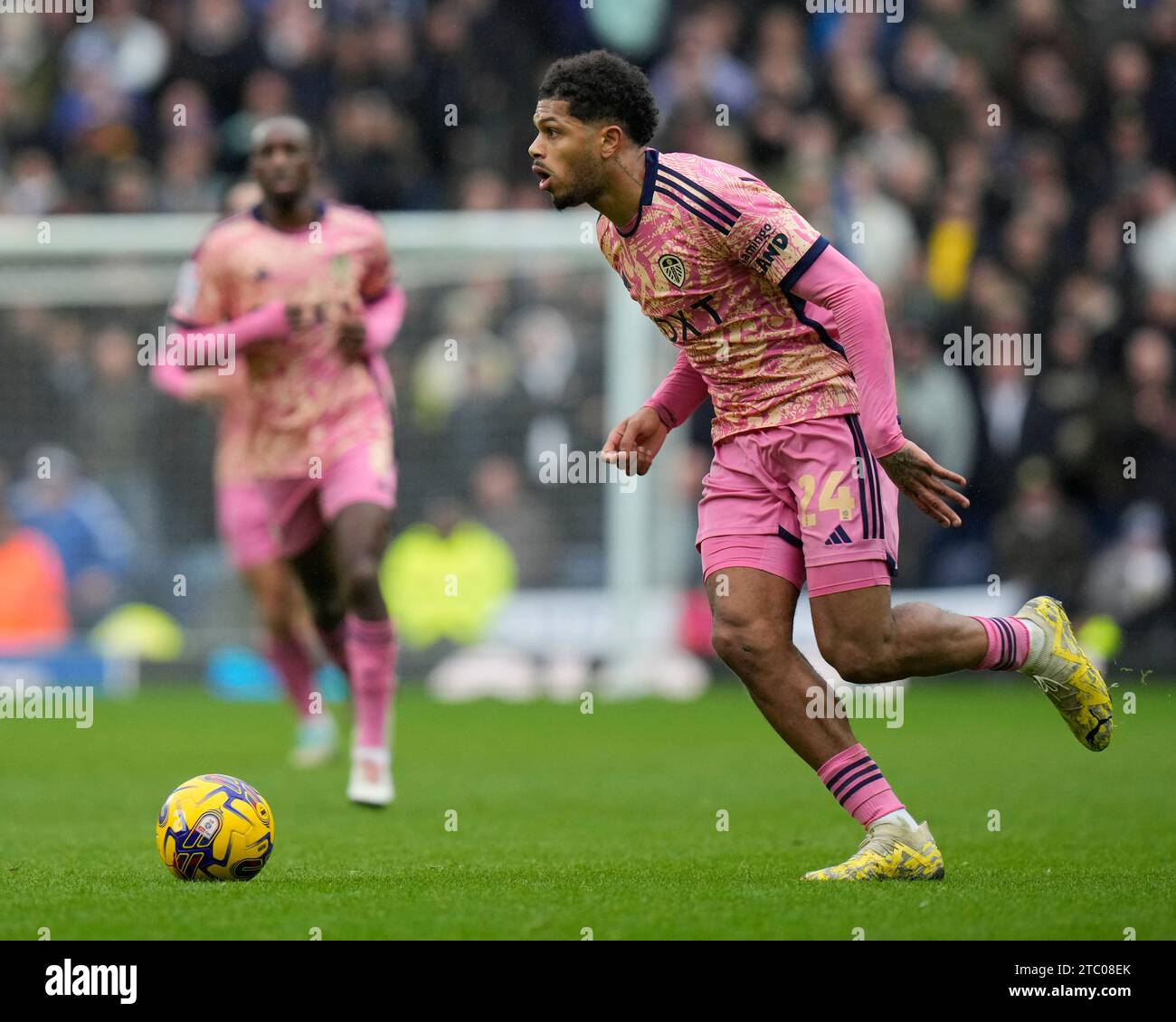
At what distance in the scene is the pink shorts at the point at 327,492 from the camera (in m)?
9.18

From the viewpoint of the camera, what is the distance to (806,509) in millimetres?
6133

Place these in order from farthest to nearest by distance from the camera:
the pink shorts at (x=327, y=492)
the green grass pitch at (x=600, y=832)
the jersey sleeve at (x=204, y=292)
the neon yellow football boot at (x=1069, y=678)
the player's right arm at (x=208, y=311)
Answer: the jersey sleeve at (x=204, y=292)
the player's right arm at (x=208, y=311)
the pink shorts at (x=327, y=492)
the neon yellow football boot at (x=1069, y=678)
the green grass pitch at (x=600, y=832)

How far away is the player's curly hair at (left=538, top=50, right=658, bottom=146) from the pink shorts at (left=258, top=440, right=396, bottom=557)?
318cm

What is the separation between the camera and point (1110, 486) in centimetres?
1616

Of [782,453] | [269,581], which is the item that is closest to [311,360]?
[269,581]

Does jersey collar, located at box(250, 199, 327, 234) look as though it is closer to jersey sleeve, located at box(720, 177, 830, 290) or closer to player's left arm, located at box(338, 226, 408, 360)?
player's left arm, located at box(338, 226, 408, 360)

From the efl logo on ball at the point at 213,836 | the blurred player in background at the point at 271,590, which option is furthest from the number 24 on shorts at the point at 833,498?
the blurred player in background at the point at 271,590

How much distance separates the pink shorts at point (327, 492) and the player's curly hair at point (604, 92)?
3.18 meters

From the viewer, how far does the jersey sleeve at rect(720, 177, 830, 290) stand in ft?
19.7

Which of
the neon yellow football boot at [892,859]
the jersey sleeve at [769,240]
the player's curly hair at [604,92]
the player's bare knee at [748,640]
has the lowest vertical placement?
the neon yellow football boot at [892,859]

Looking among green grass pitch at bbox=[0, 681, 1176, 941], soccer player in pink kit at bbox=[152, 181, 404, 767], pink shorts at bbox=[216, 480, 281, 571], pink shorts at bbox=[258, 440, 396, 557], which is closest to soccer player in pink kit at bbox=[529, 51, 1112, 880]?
green grass pitch at bbox=[0, 681, 1176, 941]

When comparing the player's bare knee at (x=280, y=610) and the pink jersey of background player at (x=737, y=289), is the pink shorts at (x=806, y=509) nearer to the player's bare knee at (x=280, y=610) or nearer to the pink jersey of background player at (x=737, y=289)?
the pink jersey of background player at (x=737, y=289)
